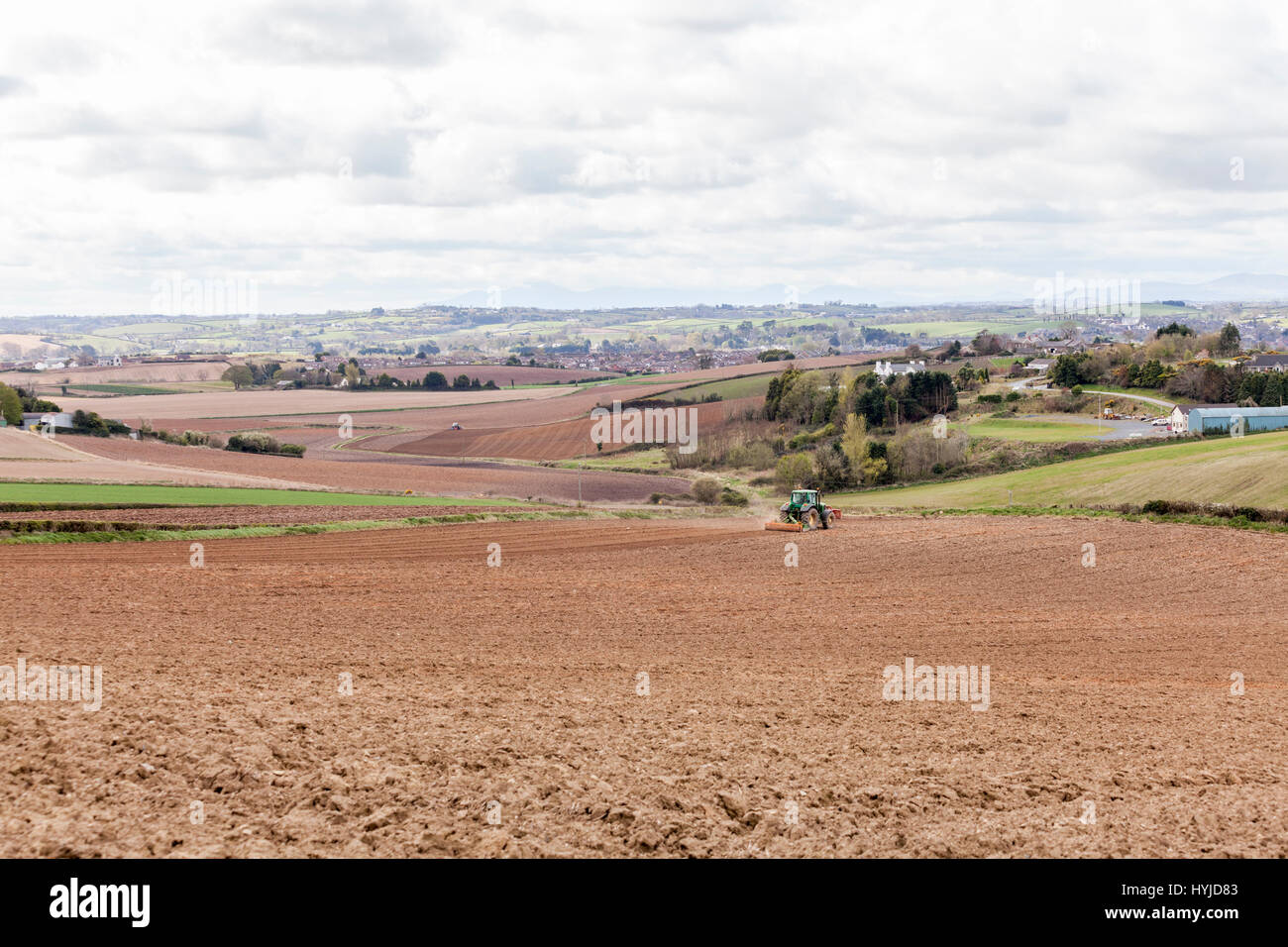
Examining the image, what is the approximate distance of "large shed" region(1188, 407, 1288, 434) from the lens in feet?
233

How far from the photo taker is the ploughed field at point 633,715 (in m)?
9.26

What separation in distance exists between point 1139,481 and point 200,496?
48.8m

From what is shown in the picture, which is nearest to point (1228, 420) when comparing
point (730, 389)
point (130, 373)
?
point (730, 389)

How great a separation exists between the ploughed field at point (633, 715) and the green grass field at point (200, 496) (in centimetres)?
1381

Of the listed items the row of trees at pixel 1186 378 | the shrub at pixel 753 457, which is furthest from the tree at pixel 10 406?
the row of trees at pixel 1186 378

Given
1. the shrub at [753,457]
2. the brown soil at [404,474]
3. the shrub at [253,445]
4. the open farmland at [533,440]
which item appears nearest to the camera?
the brown soil at [404,474]

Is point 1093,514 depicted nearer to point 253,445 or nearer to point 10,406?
point 253,445

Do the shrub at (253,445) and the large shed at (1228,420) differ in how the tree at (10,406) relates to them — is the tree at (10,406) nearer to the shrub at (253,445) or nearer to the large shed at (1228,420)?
the shrub at (253,445)

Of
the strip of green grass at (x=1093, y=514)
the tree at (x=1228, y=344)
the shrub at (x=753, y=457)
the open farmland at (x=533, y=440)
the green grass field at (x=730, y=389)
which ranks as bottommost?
the strip of green grass at (x=1093, y=514)

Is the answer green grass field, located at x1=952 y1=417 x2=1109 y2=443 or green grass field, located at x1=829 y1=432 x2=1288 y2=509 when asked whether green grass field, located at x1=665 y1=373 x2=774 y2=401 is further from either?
green grass field, located at x1=829 y1=432 x2=1288 y2=509

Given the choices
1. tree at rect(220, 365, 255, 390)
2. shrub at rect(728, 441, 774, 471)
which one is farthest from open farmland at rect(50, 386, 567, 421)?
shrub at rect(728, 441, 774, 471)

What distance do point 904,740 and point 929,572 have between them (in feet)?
65.0
